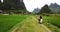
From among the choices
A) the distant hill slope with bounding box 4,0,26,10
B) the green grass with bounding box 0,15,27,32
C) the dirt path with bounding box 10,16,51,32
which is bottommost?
the dirt path with bounding box 10,16,51,32

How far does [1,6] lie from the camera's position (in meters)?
120

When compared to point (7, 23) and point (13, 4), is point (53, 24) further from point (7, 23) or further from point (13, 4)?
point (13, 4)

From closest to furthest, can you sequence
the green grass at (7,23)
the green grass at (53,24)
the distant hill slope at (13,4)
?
the green grass at (7,23) → the green grass at (53,24) → the distant hill slope at (13,4)

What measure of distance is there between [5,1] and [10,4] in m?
4.23

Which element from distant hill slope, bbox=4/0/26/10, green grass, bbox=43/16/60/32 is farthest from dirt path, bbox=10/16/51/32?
distant hill slope, bbox=4/0/26/10

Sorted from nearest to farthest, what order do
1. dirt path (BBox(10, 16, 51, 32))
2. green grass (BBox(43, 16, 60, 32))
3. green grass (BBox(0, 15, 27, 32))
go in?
dirt path (BBox(10, 16, 51, 32)) < green grass (BBox(0, 15, 27, 32)) < green grass (BBox(43, 16, 60, 32))

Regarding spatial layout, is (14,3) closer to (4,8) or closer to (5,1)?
(5,1)

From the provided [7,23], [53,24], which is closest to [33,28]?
[7,23]

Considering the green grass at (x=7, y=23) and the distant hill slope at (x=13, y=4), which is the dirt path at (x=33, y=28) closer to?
the green grass at (x=7, y=23)

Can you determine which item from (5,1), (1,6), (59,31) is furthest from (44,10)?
(59,31)

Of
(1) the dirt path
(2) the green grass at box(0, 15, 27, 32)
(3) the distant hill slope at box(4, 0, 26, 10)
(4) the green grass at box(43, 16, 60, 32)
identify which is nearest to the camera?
(1) the dirt path

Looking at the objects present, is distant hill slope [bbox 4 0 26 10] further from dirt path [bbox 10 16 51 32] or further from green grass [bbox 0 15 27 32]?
dirt path [bbox 10 16 51 32]

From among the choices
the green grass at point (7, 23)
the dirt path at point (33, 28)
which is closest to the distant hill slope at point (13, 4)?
the green grass at point (7, 23)

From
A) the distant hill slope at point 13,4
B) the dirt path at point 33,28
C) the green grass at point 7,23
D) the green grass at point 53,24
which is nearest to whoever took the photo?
the dirt path at point 33,28
